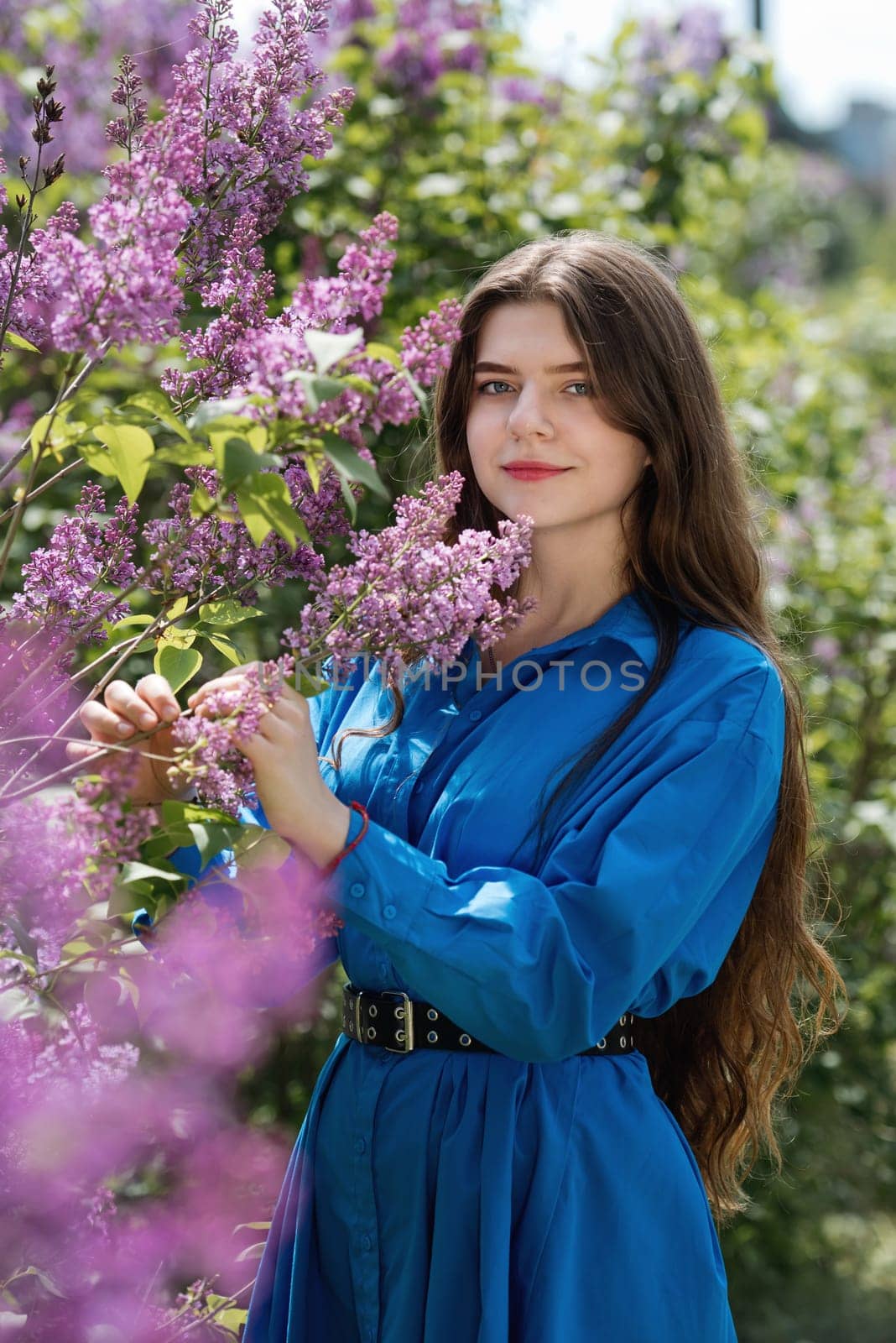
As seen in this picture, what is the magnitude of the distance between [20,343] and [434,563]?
1.26 ft

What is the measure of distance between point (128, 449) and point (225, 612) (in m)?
0.24

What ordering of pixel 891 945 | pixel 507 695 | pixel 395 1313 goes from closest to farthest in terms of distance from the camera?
1. pixel 395 1313
2. pixel 507 695
3. pixel 891 945

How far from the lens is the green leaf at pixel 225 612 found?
122 cm

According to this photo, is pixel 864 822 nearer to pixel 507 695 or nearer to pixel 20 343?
pixel 507 695

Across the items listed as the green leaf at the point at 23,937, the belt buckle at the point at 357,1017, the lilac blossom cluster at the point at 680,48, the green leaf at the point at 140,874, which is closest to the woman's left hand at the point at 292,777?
the green leaf at the point at 140,874

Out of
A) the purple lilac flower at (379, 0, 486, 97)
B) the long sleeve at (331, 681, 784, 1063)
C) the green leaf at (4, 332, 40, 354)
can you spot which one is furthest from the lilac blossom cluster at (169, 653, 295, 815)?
the purple lilac flower at (379, 0, 486, 97)

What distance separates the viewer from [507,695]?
1676 millimetres

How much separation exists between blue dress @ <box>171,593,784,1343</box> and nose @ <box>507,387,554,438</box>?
25 cm

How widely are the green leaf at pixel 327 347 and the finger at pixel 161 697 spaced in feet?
1.17

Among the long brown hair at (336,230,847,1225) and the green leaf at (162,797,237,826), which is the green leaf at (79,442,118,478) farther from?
the long brown hair at (336,230,847,1225)

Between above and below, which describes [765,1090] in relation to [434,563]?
below

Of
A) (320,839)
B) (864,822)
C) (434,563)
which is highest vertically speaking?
(434,563)

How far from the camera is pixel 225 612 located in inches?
48.3

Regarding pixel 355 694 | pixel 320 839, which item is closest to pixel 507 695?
pixel 355 694
